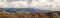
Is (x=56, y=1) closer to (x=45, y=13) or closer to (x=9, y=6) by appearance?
(x=45, y=13)

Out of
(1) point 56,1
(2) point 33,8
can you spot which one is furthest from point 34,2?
(1) point 56,1

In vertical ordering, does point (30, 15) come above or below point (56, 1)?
below

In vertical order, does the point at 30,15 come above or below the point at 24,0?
below

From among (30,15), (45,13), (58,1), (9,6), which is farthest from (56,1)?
(9,6)

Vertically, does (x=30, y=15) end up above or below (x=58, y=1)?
below

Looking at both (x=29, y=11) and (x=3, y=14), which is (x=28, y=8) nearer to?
(x=29, y=11)

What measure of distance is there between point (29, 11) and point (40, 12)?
0.08 meters

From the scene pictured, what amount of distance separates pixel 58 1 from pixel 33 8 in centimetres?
20

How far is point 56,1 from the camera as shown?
800 millimetres

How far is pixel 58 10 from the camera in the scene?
2.57ft

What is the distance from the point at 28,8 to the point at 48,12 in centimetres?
16

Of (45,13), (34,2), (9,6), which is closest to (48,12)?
(45,13)

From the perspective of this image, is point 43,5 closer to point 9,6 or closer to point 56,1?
point 56,1

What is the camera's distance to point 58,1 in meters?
0.80
